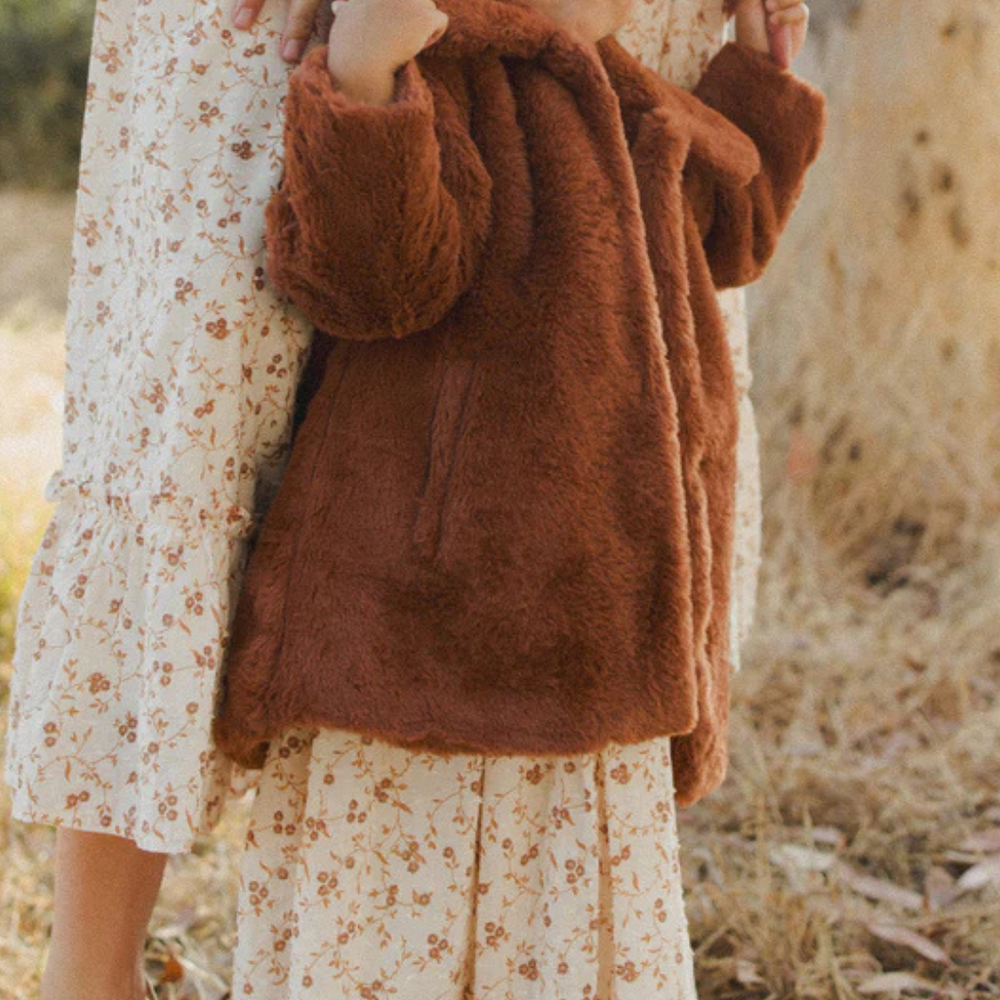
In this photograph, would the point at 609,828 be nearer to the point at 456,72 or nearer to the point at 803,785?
the point at 456,72

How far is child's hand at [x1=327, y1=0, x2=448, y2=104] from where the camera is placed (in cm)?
104

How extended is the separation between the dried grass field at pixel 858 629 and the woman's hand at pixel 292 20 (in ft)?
3.79

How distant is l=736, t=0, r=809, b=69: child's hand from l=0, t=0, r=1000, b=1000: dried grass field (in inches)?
44.1

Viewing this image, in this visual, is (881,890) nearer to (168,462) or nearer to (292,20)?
(168,462)

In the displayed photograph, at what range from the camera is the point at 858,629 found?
286 centimetres

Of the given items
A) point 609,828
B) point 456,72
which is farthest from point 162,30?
point 609,828

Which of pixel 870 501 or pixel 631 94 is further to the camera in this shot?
pixel 870 501

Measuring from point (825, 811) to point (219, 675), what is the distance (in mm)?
1326

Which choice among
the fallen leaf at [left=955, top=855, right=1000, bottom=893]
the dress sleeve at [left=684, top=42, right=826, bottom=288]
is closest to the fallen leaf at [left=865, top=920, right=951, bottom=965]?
the fallen leaf at [left=955, top=855, right=1000, bottom=893]

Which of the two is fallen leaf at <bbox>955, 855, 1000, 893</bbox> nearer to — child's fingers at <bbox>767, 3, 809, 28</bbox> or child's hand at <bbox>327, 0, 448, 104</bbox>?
child's fingers at <bbox>767, 3, 809, 28</bbox>

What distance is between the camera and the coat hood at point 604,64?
1.10 meters

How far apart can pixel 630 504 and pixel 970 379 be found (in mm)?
2295

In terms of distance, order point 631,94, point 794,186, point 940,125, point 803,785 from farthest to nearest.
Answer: point 940,125, point 803,785, point 794,186, point 631,94

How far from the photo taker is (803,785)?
2213mm
